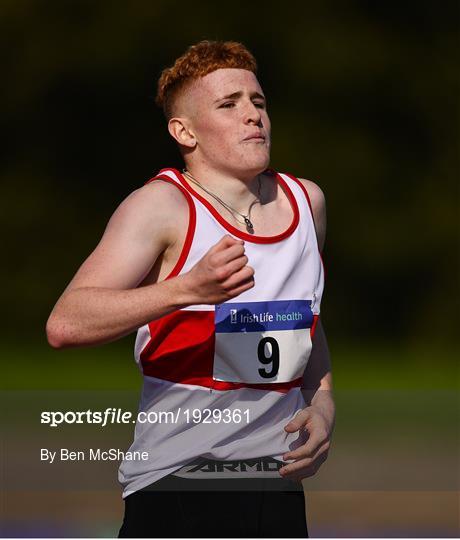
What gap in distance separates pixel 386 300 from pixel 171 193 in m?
10.4

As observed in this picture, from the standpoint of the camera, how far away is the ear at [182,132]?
3387 mm

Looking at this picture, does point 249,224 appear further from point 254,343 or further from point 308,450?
point 308,450

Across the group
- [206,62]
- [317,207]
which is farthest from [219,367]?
[206,62]

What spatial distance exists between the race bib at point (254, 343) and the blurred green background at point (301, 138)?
927 centimetres

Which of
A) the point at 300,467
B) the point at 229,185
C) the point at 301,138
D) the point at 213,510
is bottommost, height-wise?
the point at 213,510

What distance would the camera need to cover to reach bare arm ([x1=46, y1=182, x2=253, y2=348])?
2.73m

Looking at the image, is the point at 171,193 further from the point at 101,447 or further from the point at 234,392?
the point at 101,447

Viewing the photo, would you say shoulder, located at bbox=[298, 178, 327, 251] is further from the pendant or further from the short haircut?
the short haircut

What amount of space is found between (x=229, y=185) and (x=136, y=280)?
18.1 inches

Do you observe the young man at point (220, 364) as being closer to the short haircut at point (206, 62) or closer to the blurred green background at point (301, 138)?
the short haircut at point (206, 62)

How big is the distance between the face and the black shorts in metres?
0.94

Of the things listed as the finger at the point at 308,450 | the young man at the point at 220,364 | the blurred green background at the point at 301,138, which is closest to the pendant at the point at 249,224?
the young man at the point at 220,364

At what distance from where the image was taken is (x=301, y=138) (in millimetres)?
13344

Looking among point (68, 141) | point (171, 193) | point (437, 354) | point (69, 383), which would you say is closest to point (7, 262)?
point (68, 141)
